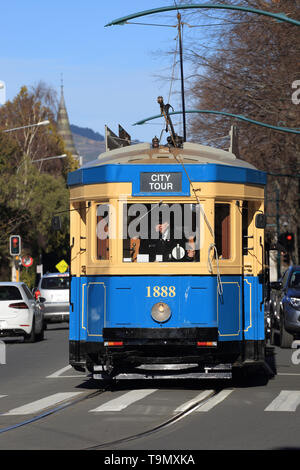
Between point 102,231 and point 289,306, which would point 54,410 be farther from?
point 289,306

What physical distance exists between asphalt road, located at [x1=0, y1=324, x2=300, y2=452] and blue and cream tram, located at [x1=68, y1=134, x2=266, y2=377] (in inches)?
23.0

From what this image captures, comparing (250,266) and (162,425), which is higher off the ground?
(250,266)

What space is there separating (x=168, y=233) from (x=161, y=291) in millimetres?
752

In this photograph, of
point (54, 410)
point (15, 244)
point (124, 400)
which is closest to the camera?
point (54, 410)

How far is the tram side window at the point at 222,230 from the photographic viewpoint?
1471 centimetres

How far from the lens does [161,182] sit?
14.6m

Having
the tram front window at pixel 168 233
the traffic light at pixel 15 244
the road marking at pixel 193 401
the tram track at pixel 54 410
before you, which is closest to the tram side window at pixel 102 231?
the tram front window at pixel 168 233

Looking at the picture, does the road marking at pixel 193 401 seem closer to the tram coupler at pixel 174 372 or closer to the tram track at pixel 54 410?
the tram coupler at pixel 174 372

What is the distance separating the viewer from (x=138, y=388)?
15.4m

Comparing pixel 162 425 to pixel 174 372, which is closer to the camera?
pixel 162 425

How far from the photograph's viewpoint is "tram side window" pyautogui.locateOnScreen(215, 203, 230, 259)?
14.7 meters

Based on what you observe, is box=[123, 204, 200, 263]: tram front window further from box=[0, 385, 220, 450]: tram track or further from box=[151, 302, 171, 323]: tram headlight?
box=[0, 385, 220, 450]: tram track

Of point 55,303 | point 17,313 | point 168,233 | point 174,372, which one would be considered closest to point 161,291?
point 168,233

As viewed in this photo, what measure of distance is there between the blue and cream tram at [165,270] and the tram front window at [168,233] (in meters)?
0.01
